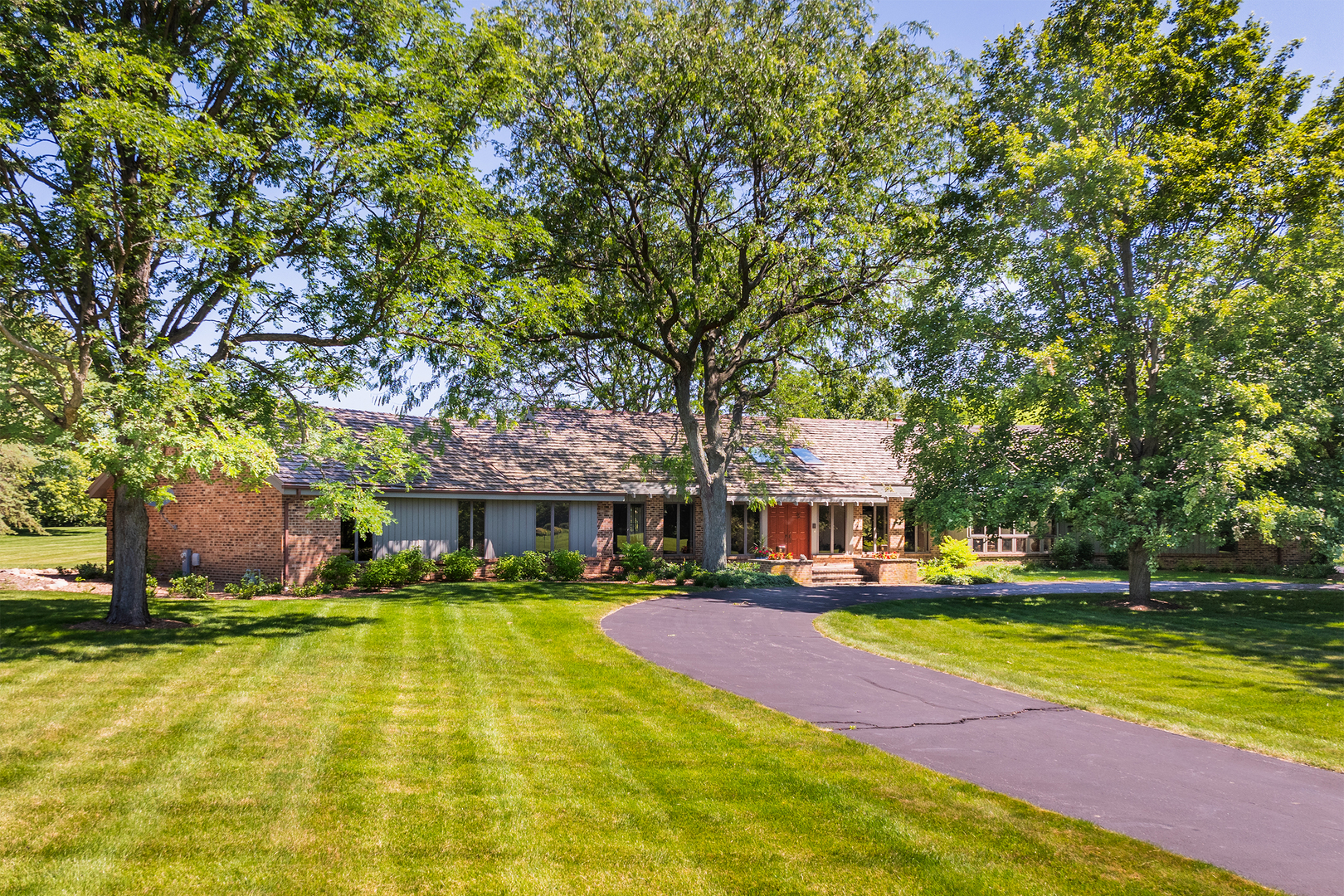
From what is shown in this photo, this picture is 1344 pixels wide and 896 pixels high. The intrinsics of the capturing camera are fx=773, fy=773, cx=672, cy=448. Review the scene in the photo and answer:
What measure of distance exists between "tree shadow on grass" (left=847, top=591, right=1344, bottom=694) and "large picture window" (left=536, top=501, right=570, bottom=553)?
11.0 m

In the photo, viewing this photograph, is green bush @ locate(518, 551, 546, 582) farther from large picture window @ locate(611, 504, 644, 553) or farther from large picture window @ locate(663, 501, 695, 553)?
large picture window @ locate(663, 501, 695, 553)

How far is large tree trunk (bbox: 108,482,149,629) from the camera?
536 inches

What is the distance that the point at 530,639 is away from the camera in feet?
42.5

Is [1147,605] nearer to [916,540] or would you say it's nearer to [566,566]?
[916,540]

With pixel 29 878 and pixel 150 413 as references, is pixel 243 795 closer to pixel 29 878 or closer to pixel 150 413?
pixel 29 878

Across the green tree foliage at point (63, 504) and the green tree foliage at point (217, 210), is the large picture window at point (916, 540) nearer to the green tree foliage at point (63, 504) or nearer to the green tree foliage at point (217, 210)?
the green tree foliage at point (217, 210)

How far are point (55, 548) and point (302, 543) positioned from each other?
94.0 ft

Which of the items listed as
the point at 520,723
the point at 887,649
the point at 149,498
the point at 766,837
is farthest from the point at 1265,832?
the point at 149,498

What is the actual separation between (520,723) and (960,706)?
16.1 feet

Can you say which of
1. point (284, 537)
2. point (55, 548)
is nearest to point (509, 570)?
point (284, 537)

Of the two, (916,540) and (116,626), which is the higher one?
(916,540)

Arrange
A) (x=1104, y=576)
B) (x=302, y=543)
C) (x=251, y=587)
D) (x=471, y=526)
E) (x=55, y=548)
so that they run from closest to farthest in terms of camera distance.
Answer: (x=251, y=587)
(x=302, y=543)
(x=471, y=526)
(x=1104, y=576)
(x=55, y=548)

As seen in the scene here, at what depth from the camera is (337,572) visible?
67.8 feet

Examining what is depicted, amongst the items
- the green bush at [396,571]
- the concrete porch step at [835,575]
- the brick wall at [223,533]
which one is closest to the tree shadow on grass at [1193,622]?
the concrete porch step at [835,575]
